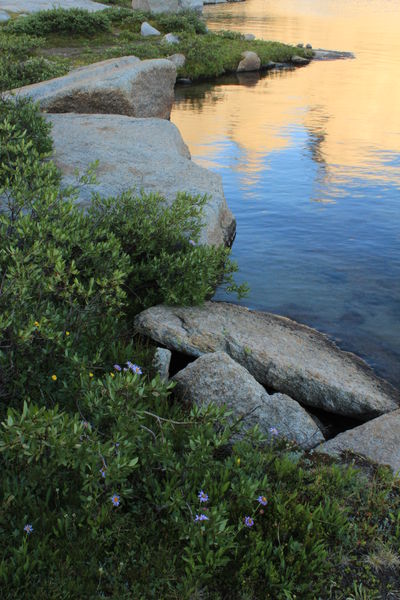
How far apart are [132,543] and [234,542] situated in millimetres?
849

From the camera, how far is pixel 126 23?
50.1 metres

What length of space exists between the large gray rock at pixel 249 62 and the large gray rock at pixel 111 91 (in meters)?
22.3

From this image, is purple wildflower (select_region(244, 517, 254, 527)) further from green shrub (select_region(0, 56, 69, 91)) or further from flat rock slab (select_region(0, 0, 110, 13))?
flat rock slab (select_region(0, 0, 110, 13))

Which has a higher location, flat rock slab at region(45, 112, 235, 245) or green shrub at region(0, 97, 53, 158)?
green shrub at region(0, 97, 53, 158)

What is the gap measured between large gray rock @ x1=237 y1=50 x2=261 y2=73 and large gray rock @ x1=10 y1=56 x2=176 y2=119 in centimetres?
2234

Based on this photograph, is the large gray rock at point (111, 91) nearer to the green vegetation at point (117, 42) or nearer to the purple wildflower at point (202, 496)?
the purple wildflower at point (202, 496)

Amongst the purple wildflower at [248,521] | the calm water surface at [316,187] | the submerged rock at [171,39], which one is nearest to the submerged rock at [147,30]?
the submerged rock at [171,39]

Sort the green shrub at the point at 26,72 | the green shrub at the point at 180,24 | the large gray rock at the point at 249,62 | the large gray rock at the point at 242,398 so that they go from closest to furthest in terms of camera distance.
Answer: the large gray rock at the point at 242,398, the green shrub at the point at 26,72, the large gray rock at the point at 249,62, the green shrub at the point at 180,24

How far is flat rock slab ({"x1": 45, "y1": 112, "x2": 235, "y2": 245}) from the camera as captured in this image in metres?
11.6

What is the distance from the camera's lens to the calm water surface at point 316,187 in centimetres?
1148

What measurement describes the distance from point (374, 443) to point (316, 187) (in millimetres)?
13165

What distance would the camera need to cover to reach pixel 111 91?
18.3 meters

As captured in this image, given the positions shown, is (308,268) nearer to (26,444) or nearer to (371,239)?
(371,239)

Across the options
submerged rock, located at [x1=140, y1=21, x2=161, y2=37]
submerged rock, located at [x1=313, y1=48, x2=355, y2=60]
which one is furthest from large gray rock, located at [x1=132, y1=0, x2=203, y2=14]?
submerged rock, located at [x1=313, y1=48, x2=355, y2=60]
